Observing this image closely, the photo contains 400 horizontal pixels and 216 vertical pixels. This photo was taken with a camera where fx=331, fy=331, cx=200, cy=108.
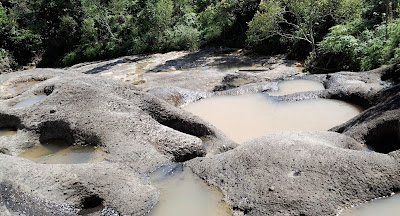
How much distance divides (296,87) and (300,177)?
7399 millimetres

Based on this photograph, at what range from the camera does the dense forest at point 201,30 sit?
44.9 feet

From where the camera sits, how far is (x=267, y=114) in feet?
32.5

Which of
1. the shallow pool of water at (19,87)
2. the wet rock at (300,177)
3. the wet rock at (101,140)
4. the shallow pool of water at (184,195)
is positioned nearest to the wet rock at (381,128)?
the wet rock at (300,177)

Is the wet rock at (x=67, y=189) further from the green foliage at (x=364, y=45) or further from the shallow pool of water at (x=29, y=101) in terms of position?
the green foliage at (x=364, y=45)

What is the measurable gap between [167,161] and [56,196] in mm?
2079

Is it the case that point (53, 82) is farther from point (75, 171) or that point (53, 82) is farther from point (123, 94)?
point (75, 171)

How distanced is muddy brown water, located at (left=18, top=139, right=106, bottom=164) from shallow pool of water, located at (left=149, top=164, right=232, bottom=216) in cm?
137

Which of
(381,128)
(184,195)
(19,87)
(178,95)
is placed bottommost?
(178,95)

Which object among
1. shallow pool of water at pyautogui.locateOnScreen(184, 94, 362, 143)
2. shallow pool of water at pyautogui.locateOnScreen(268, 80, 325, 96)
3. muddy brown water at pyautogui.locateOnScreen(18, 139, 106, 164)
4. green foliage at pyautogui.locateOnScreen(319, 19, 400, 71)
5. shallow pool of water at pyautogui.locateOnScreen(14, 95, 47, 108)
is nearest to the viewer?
muddy brown water at pyautogui.locateOnScreen(18, 139, 106, 164)

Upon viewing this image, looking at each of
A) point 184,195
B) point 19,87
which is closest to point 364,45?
point 184,195

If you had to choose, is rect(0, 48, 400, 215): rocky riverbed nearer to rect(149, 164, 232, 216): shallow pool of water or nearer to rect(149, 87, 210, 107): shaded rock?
rect(149, 164, 232, 216): shallow pool of water

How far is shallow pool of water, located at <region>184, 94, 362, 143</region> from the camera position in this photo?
895 cm

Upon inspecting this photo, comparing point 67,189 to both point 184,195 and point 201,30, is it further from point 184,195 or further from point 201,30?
point 201,30

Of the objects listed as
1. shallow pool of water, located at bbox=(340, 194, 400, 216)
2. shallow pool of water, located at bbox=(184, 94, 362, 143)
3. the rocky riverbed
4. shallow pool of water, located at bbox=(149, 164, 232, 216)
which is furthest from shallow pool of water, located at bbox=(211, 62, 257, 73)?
shallow pool of water, located at bbox=(340, 194, 400, 216)
